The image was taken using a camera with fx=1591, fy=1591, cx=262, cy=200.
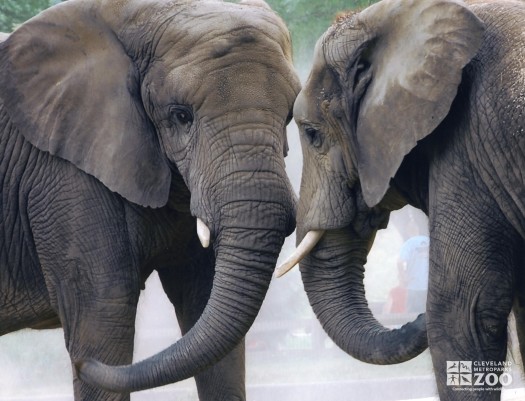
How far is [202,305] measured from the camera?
25.8 feet

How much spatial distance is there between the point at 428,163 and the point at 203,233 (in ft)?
3.62

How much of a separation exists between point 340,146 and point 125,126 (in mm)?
1144

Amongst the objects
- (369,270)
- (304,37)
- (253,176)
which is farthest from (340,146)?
(369,270)

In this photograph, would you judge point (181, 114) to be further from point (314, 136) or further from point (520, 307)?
point (520, 307)

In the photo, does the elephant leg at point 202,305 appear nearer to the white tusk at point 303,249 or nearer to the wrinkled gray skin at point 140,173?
the wrinkled gray skin at point 140,173

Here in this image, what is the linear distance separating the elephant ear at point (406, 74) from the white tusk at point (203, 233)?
2.49ft

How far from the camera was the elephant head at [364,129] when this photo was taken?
6.40 metres

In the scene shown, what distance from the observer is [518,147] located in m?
6.09

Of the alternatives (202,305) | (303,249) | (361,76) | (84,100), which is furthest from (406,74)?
(202,305)

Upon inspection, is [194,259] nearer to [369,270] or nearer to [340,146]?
[340,146]

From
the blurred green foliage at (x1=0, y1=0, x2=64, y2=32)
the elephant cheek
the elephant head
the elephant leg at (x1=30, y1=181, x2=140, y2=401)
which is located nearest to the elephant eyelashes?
the elephant head

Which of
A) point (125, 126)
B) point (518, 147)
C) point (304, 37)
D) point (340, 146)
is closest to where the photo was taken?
point (518, 147)

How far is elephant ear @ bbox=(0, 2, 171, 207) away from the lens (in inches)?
292

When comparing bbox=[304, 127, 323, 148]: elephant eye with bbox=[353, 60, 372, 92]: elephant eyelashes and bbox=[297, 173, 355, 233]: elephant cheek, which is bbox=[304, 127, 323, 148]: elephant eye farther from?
bbox=[353, 60, 372, 92]: elephant eyelashes
